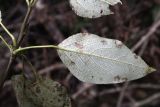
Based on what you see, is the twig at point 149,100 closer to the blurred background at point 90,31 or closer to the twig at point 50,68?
the blurred background at point 90,31

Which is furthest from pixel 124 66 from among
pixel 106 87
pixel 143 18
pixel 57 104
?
pixel 143 18

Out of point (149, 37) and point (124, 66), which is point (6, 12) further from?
point (124, 66)

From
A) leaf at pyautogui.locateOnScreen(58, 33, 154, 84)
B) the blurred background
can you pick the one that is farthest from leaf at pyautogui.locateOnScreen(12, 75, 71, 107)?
the blurred background

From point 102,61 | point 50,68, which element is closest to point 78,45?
point 102,61

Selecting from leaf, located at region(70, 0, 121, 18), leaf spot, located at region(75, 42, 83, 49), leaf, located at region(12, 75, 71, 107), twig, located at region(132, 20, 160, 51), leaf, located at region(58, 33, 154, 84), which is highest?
leaf, located at region(70, 0, 121, 18)

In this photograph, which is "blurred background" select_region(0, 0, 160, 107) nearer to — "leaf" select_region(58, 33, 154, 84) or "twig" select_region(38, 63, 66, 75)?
"twig" select_region(38, 63, 66, 75)

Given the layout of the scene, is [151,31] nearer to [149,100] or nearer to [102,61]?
[149,100]
